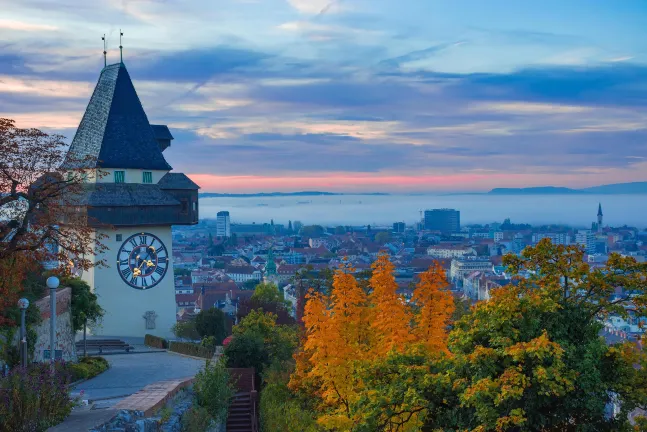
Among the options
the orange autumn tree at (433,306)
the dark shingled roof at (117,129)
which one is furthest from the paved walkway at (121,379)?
the dark shingled roof at (117,129)

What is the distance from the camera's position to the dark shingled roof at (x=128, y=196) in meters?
27.4

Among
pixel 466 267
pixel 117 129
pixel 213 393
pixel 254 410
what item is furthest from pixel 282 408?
pixel 466 267

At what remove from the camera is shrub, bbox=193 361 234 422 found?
15688 mm

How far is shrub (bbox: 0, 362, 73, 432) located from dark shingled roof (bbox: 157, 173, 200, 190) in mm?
17292

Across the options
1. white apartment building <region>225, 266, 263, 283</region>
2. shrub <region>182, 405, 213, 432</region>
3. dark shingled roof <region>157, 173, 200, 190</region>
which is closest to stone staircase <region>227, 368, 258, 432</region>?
shrub <region>182, 405, 213, 432</region>

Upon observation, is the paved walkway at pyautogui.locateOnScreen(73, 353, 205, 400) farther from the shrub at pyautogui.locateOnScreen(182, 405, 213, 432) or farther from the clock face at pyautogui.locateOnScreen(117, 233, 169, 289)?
the clock face at pyautogui.locateOnScreen(117, 233, 169, 289)

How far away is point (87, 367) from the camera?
62.7ft

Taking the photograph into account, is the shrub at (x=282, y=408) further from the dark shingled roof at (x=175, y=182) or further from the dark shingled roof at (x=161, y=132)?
the dark shingled roof at (x=161, y=132)

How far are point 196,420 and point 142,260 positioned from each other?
1592 cm

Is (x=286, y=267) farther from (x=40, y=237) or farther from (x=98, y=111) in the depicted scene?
(x=40, y=237)

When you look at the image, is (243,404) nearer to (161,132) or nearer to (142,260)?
(142,260)

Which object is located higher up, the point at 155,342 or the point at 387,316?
the point at 387,316

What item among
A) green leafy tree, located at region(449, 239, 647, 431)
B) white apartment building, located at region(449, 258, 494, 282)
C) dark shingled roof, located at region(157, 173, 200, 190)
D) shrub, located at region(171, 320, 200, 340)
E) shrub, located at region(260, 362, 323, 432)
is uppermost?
dark shingled roof, located at region(157, 173, 200, 190)

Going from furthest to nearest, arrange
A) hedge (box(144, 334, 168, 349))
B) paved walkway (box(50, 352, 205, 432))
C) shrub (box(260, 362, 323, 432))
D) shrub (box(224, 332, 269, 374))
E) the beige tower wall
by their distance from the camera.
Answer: the beige tower wall, hedge (box(144, 334, 168, 349)), shrub (box(224, 332, 269, 374)), shrub (box(260, 362, 323, 432)), paved walkway (box(50, 352, 205, 432))
